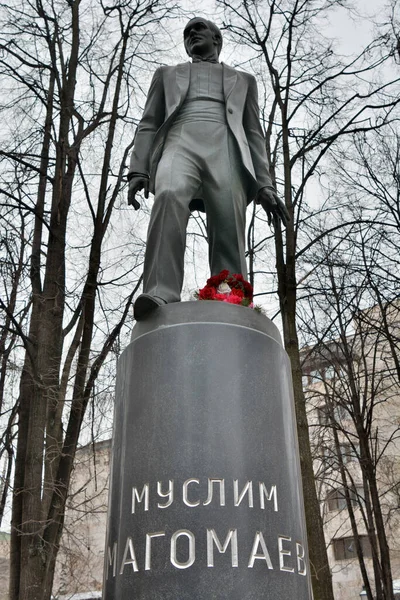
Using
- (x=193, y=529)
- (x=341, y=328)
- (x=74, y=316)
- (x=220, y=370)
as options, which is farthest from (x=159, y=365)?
(x=341, y=328)

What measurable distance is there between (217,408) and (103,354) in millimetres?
6476

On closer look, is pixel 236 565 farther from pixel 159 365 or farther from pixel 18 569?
pixel 18 569

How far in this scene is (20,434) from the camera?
1108 cm

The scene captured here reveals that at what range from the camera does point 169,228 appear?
17.1 ft

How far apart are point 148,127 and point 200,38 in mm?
976

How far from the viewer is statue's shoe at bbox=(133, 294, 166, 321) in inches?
188

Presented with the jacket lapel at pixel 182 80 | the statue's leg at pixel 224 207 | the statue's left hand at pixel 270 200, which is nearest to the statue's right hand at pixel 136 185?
the statue's leg at pixel 224 207

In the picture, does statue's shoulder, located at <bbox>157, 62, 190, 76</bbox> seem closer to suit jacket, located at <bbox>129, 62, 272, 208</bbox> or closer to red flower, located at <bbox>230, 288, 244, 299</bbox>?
suit jacket, located at <bbox>129, 62, 272, 208</bbox>

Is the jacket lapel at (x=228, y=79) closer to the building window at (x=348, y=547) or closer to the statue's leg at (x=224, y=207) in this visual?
the statue's leg at (x=224, y=207)

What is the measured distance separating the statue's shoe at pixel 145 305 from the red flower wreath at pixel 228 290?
0.38 metres

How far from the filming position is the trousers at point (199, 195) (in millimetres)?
5211

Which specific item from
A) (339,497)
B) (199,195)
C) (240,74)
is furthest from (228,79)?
(339,497)

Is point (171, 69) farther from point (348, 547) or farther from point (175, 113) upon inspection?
point (348, 547)

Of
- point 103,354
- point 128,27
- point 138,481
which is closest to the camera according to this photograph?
point 138,481
